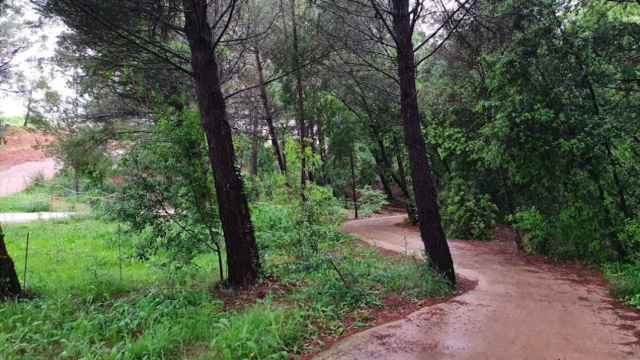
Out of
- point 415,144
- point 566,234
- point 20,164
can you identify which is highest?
point 20,164

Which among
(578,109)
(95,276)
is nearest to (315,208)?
(95,276)

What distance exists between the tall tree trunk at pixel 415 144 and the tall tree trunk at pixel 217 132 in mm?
2876

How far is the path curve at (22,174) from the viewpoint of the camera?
2614 cm

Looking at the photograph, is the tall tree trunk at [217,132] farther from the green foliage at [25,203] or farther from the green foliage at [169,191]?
the green foliage at [25,203]

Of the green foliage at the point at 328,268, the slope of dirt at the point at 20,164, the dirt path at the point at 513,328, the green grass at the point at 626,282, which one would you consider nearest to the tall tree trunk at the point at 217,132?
the green foliage at the point at 328,268

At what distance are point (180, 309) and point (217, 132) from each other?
257cm

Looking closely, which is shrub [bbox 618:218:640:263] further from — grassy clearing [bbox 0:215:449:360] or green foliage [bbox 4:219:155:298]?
green foliage [bbox 4:219:155:298]

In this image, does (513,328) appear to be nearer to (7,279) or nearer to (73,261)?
(7,279)

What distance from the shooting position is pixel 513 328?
5082 millimetres

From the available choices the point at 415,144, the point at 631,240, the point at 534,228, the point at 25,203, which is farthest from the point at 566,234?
the point at 25,203

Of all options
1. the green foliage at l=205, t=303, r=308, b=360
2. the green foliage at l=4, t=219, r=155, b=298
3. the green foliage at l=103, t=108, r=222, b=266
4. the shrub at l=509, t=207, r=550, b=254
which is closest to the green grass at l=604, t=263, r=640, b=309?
the shrub at l=509, t=207, r=550, b=254

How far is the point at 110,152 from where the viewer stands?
1238 cm

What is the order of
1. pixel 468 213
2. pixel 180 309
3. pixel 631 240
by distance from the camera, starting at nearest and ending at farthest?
pixel 180 309 < pixel 631 240 < pixel 468 213

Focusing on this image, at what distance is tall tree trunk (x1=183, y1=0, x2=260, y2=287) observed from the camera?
6.54m
